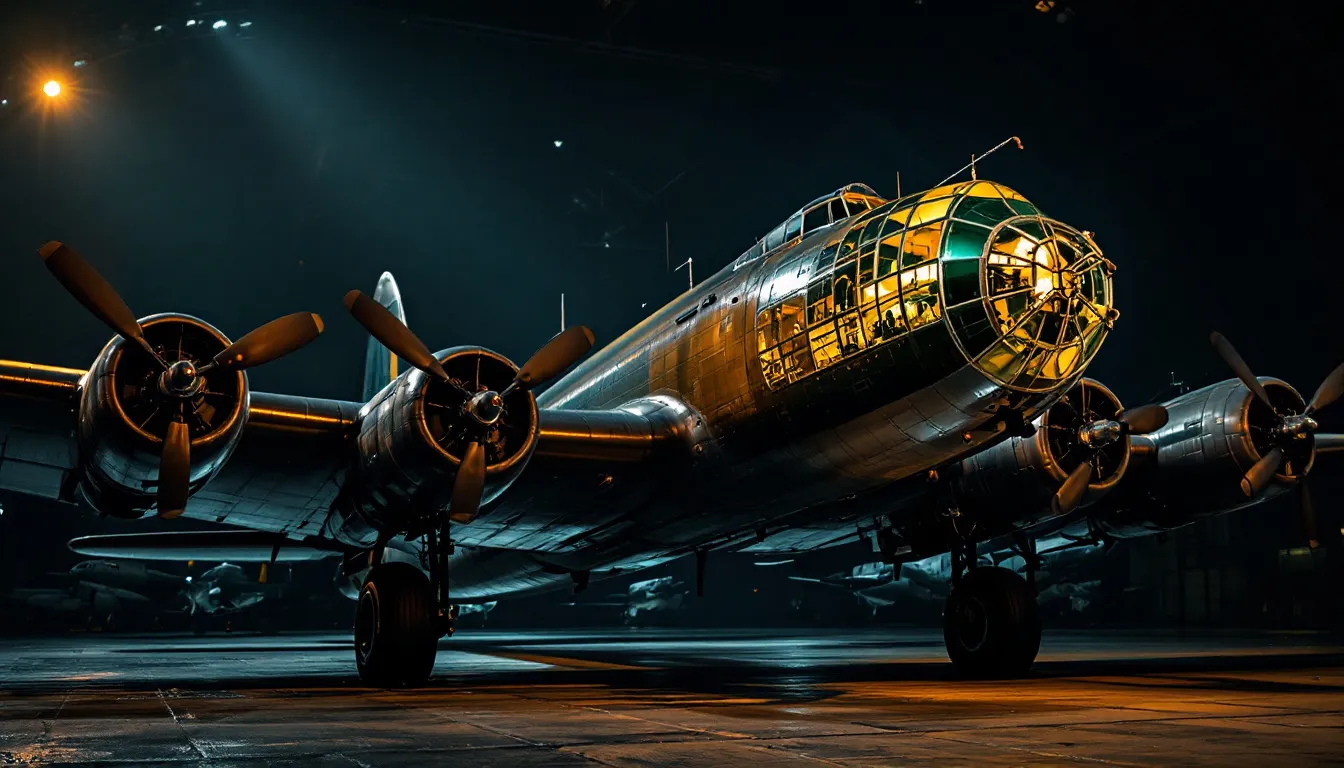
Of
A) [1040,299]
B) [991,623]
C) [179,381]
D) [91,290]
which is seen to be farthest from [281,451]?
[991,623]

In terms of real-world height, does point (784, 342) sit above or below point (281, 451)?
above

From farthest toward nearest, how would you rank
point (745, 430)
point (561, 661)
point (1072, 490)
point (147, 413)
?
point (561, 661)
point (1072, 490)
point (745, 430)
point (147, 413)

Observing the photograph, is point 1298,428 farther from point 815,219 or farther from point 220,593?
point 220,593

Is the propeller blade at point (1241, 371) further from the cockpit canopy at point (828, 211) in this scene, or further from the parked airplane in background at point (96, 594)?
the parked airplane in background at point (96, 594)

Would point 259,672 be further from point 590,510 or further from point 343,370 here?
point 343,370

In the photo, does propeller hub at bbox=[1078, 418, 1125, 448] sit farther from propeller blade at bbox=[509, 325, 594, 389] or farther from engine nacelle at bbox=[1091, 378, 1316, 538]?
propeller blade at bbox=[509, 325, 594, 389]

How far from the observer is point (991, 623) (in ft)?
48.4

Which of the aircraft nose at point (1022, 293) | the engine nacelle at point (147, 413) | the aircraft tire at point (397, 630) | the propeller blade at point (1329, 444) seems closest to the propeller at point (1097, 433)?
the aircraft nose at point (1022, 293)

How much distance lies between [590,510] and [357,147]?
80.1 feet

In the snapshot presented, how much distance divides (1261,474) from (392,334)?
40.5ft

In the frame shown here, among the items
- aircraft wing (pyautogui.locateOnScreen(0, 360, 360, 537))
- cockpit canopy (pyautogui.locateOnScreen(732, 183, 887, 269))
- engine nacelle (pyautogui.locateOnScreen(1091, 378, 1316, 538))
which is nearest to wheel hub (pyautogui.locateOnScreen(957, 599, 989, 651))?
engine nacelle (pyautogui.locateOnScreen(1091, 378, 1316, 538))

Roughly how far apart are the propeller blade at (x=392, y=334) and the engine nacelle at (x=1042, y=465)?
7.87 meters

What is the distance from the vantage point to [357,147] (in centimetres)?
3522

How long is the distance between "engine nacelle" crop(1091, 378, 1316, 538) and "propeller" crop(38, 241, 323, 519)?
12739 mm
